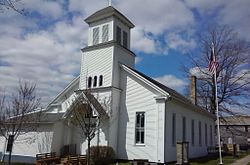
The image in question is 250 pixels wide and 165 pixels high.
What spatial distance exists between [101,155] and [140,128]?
366cm

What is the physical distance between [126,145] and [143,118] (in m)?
2.51

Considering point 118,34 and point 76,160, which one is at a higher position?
point 118,34

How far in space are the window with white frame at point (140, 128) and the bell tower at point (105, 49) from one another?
328 cm

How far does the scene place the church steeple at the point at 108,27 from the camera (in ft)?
84.4

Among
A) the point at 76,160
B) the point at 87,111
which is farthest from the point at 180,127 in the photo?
the point at 76,160

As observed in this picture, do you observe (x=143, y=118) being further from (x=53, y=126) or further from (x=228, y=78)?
(x=228, y=78)

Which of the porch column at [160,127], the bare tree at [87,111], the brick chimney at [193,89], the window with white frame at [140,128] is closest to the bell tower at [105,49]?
the bare tree at [87,111]

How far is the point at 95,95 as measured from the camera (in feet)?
78.1

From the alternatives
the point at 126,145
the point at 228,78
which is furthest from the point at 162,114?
the point at 228,78

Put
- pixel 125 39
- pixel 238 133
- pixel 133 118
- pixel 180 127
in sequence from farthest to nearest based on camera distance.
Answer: pixel 238 133, pixel 125 39, pixel 180 127, pixel 133 118

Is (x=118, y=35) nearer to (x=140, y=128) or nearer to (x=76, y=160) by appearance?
(x=140, y=128)

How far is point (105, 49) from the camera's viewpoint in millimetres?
25031

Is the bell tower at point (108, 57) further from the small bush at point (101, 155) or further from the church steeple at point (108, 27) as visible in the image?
the small bush at point (101, 155)

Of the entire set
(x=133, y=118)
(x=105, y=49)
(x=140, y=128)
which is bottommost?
(x=140, y=128)
